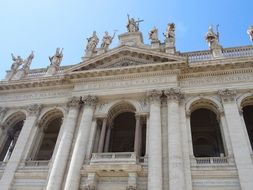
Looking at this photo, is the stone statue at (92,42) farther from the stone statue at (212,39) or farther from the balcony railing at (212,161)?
the balcony railing at (212,161)

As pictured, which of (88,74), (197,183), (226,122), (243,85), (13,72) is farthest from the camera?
(13,72)

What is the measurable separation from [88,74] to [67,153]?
6.76 metres

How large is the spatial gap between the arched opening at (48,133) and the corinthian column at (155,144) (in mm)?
7930

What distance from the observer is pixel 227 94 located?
18.5 metres

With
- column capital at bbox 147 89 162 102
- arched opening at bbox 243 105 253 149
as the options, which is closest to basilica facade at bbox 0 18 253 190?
column capital at bbox 147 89 162 102

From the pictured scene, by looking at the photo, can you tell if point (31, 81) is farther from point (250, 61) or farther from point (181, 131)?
point (250, 61)

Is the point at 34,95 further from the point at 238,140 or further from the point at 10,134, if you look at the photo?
the point at 238,140

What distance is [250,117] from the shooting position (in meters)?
21.8

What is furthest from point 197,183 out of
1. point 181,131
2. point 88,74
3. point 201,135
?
point 88,74

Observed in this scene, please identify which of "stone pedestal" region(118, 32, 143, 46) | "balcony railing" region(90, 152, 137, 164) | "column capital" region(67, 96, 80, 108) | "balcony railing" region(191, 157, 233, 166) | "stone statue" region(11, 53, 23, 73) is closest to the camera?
"balcony railing" region(191, 157, 233, 166)

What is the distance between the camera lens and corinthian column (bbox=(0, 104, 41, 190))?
1797cm

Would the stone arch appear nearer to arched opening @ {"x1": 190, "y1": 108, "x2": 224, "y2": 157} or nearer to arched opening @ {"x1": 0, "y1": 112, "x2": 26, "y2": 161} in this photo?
arched opening @ {"x1": 190, "y1": 108, "x2": 224, "y2": 157}

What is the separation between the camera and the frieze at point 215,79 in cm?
1933

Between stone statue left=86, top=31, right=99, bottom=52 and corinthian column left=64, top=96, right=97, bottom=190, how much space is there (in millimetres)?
6556
